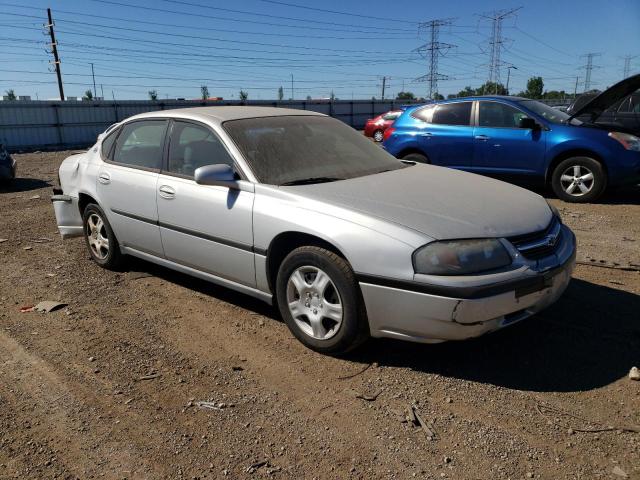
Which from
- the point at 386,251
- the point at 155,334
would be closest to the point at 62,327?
the point at 155,334

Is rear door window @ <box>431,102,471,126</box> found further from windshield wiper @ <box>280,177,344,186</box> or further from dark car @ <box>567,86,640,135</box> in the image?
windshield wiper @ <box>280,177,344,186</box>

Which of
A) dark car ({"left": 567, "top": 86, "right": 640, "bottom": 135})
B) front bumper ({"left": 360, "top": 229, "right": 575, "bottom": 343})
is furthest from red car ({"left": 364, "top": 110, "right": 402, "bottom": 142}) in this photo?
front bumper ({"left": 360, "top": 229, "right": 575, "bottom": 343})

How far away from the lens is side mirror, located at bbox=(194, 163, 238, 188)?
363cm

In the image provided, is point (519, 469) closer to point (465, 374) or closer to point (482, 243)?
point (465, 374)

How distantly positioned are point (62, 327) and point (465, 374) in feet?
9.55

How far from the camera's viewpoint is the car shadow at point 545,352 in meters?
3.16

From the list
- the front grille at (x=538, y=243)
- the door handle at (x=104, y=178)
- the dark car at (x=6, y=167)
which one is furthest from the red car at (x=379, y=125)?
the front grille at (x=538, y=243)

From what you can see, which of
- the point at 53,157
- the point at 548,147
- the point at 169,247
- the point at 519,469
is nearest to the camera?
the point at 519,469

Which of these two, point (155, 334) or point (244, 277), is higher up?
point (244, 277)

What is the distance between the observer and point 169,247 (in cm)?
430

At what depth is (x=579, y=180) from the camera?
783cm

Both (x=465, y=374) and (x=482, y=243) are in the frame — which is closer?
(x=482, y=243)

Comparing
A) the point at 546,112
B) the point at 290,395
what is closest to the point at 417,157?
the point at 546,112

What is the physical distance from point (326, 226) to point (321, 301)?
Answer: 49cm
